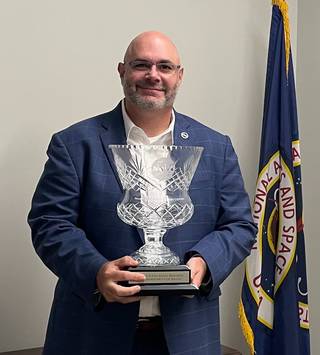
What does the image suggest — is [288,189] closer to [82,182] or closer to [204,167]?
[204,167]

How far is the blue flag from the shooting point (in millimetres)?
2357

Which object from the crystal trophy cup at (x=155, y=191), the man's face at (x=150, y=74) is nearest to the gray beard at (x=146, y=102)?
the man's face at (x=150, y=74)

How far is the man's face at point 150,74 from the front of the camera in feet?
4.97

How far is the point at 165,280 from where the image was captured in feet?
4.13

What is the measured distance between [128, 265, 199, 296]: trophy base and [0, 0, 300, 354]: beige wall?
940mm

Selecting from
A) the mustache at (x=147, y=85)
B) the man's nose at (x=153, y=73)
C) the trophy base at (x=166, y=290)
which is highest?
the man's nose at (x=153, y=73)

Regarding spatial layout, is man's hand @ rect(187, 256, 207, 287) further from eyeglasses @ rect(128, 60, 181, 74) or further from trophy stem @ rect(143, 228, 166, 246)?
eyeglasses @ rect(128, 60, 181, 74)

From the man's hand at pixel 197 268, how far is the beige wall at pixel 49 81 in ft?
2.99

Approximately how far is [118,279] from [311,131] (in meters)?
1.68

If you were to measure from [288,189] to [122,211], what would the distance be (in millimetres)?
1205

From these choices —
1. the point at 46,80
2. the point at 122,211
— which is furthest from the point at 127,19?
the point at 122,211

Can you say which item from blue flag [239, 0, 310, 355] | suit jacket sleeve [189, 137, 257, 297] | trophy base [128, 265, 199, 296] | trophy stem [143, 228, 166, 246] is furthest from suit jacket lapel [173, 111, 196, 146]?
blue flag [239, 0, 310, 355]

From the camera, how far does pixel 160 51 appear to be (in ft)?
5.05

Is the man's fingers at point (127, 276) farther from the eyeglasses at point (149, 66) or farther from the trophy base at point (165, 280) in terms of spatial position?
the eyeglasses at point (149, 66)
